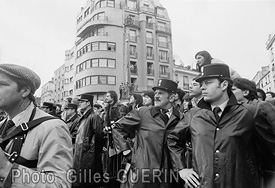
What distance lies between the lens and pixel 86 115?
6.80 metres

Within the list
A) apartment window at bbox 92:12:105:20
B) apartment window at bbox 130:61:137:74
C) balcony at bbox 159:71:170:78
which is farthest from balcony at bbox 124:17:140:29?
balcony at bbox 159:71:170:78

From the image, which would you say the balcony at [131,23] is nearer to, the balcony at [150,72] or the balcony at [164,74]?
the balcony at [150,72]

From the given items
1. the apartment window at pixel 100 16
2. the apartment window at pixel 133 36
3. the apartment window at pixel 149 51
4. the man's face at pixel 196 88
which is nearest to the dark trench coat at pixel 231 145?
the man's face at pixel 196 88

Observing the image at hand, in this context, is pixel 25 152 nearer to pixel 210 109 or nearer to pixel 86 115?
pixel 210 109

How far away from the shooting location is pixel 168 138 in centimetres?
343

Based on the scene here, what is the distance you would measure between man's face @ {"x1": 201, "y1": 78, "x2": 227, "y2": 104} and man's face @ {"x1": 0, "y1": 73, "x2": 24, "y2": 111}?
85.8 inches

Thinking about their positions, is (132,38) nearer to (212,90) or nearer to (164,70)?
(164,70)

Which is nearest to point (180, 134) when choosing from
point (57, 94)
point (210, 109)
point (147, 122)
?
point (210, 109)

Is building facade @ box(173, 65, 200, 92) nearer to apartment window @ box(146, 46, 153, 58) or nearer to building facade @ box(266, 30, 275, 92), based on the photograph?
apartment window @ box(146, 46, 153, 58)

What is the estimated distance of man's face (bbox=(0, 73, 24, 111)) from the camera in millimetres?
2252

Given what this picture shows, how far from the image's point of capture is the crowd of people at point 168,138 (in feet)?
6.86

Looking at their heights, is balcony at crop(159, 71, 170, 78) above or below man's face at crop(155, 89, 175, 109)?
above

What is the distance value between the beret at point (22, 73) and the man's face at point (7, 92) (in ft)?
0.18

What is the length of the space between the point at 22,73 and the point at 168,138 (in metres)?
2.04
